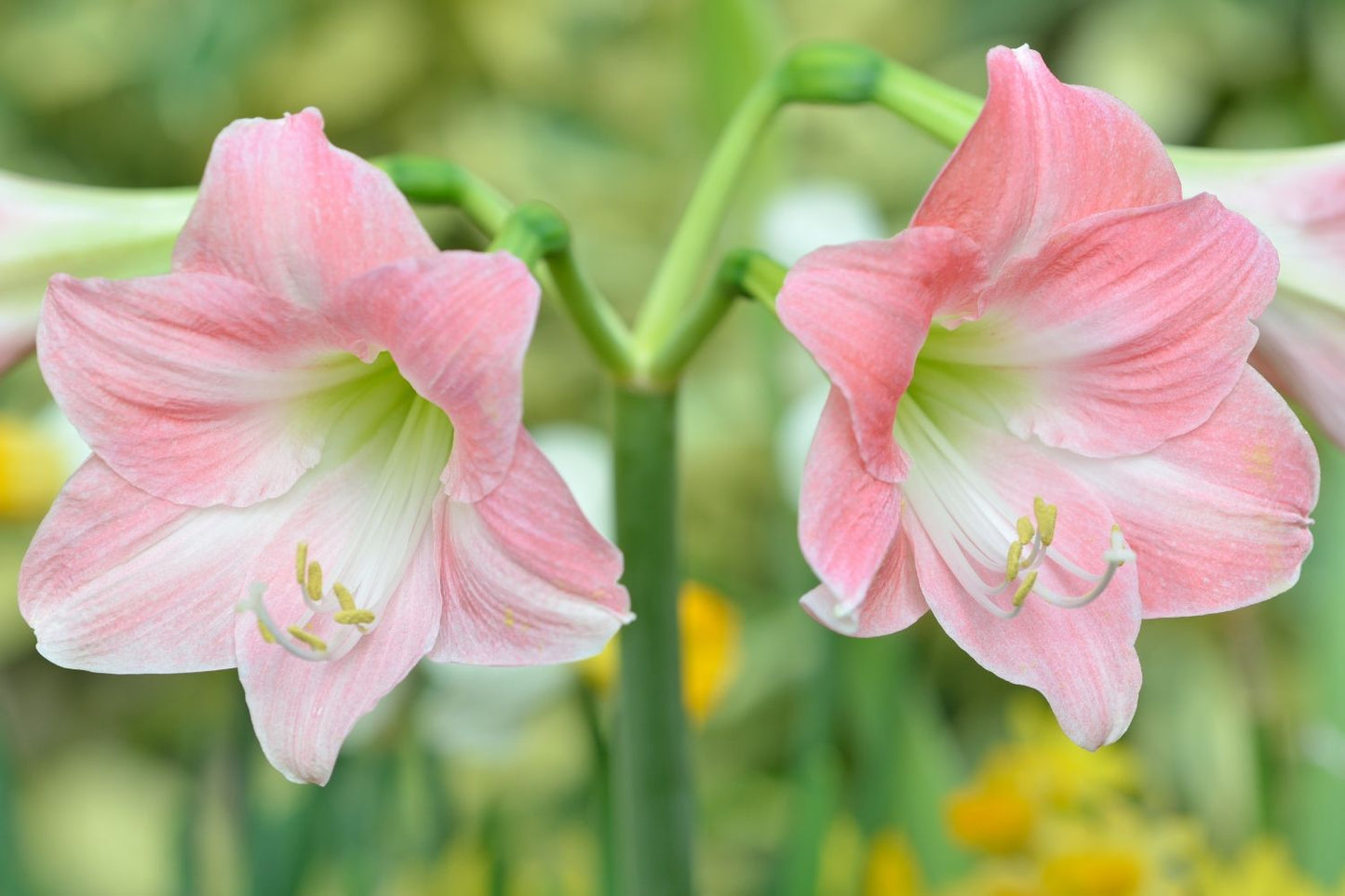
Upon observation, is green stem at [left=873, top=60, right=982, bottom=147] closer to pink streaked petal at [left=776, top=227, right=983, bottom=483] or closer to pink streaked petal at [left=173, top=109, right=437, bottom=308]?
pink streaked petal at [left=776, top=227, right=983, bottom=483]

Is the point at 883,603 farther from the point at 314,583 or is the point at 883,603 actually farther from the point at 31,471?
the point at 31,471

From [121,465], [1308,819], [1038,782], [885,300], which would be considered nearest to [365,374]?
[121,465]

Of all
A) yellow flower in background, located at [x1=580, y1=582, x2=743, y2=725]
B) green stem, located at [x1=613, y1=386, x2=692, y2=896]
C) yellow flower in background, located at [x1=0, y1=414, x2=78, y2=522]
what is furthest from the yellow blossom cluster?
yellow flower in background, located at [x1=0, y1=414, x2=78, y2=522]

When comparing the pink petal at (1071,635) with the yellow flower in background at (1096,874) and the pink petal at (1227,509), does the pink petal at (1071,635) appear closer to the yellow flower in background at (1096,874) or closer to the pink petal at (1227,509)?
the pink petal at (1227,509)

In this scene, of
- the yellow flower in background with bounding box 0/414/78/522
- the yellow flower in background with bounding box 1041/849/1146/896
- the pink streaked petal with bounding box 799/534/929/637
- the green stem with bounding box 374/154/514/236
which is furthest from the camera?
the yellow flower in background with bounding box 0/414/78/522

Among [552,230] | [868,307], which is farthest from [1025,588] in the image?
[552,230]

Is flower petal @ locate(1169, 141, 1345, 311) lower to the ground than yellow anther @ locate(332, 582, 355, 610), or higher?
higher

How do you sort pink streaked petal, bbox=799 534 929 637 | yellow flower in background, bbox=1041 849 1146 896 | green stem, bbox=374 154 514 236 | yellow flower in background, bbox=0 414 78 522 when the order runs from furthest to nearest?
yellow flower in background, bbox=0 414 78 522 → yellow flower in background, bbox=1041 849 1146 896 → green stem, bbox=374 154 514 236 → pink streaked petal, bbox=799 534 929 637
